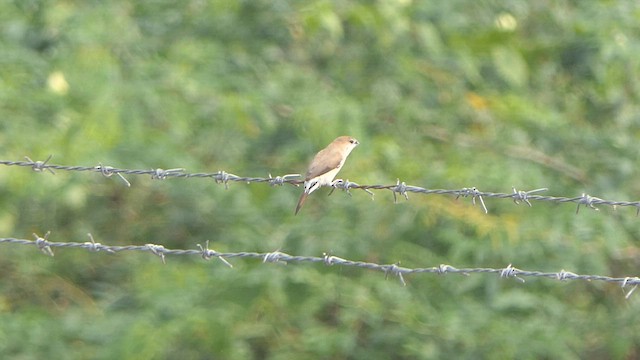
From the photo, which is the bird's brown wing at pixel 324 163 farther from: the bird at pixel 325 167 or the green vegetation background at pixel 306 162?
the green vegetation background at pixel 306 162

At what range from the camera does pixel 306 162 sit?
1106 cm

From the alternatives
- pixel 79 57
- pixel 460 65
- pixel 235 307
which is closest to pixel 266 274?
pixel 235 307

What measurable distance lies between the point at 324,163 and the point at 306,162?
2.84 metres

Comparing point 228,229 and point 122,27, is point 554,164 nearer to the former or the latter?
point 228,229

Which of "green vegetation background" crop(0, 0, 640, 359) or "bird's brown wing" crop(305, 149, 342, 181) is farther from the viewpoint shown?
"green vegetation background" crop(0, 0, 640, 359)

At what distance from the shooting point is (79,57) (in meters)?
10.8

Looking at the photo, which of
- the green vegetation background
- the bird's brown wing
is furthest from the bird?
the green vegetation background

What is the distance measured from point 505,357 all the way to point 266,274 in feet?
5.77

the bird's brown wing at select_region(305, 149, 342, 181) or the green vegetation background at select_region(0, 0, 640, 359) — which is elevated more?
the bird's brown wing at select_region(305, 149, 342, 181)

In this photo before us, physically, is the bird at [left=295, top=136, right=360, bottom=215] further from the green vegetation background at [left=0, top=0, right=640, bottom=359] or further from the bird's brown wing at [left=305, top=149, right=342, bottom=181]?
the green vegetation background at [left=0, top=0, right=640, bottom=359]

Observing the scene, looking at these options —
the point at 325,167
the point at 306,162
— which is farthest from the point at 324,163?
the point at 306,162

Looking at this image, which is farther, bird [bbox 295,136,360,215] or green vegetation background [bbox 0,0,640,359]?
green vegetation background [bbox 0,0,640,359]

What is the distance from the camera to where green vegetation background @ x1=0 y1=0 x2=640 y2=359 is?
932cm

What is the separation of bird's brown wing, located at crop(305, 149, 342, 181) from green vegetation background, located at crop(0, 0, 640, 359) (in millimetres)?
1086
